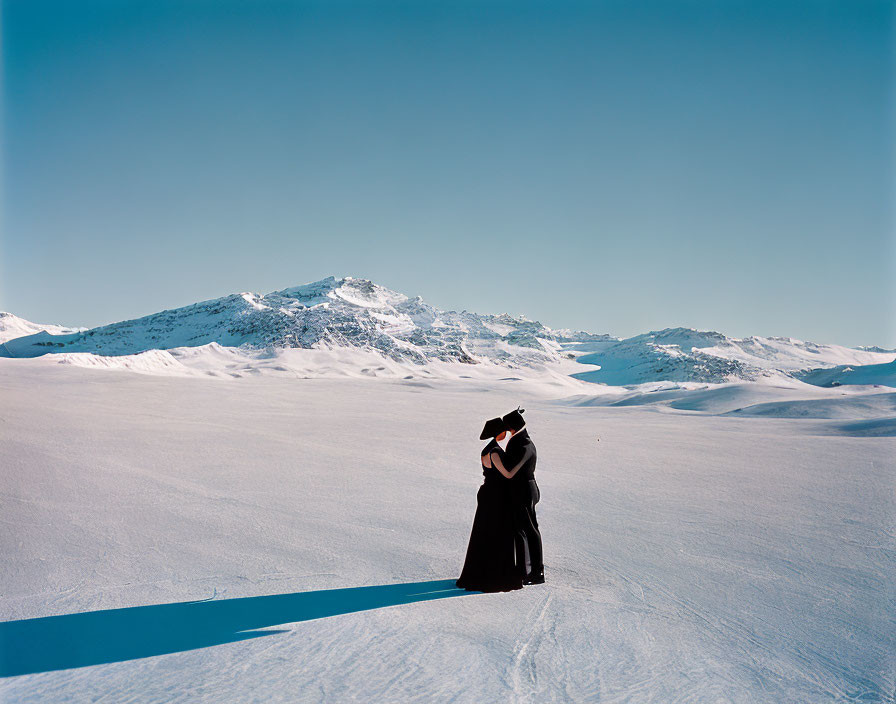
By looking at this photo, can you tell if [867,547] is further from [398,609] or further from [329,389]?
[329,389]

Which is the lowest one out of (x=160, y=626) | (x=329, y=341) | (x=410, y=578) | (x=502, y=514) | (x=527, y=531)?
(x=160, y=626)

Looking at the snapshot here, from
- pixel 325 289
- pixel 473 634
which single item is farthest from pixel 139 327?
pixel 473 634

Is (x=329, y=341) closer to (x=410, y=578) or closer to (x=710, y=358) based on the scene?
(x=710, y=358)

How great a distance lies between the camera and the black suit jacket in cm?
503

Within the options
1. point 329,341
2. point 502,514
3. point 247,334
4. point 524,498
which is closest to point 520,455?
point 524,498

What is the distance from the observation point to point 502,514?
508 centimetres

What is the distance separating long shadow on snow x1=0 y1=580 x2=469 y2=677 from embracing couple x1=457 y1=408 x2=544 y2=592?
0.27m

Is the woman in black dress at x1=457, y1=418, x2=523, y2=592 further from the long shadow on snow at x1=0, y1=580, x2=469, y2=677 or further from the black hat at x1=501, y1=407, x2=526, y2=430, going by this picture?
the long shadow on snow at x1=0, y1=580, x2=469, y2=677

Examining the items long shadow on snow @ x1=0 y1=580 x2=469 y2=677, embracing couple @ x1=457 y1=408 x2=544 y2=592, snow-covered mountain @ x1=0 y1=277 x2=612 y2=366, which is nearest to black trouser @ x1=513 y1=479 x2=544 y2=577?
embracing couple @ x1=457 y1=408 x2=544 y2=592

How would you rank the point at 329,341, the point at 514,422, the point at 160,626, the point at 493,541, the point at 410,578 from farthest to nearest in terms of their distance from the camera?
the point at 329,341, the point at 410,578, the point at 493,541, the point at 514,422, the point at 160,626

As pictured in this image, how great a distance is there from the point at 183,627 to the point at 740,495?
8317mm

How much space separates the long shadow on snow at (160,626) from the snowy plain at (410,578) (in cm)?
2

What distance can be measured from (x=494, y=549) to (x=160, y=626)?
2613 mm

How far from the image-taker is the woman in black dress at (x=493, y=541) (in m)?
5.07
